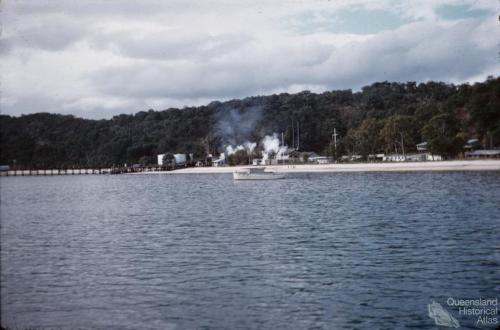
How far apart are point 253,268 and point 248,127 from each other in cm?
14121

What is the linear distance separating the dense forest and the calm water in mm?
80470

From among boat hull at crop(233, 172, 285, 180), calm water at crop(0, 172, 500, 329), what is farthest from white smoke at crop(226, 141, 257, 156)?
calm water at crop(0, 172, 500, 329)

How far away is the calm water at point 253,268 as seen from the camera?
15062 millimetres

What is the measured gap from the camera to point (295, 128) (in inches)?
5999

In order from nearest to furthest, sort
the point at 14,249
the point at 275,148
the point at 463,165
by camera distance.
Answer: the point at 14,249, the point at 463,165, the point at 275,148

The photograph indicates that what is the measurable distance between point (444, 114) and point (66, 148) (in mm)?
113100

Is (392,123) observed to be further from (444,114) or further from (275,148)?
(275,148)

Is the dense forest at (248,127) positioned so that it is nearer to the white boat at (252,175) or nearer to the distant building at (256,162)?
the distant building at (256,162)

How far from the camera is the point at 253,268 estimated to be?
20.3m

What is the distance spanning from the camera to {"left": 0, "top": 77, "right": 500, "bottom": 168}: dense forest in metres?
119

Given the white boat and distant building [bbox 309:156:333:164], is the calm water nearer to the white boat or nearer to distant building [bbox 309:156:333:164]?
the white boat

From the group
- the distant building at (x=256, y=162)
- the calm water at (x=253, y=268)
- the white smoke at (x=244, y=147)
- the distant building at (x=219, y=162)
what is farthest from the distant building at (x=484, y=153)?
the distant building at (x=219, y=162)

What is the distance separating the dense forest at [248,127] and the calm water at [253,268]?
3168 inches

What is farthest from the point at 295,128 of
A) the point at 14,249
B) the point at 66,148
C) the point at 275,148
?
the point at 14,249
